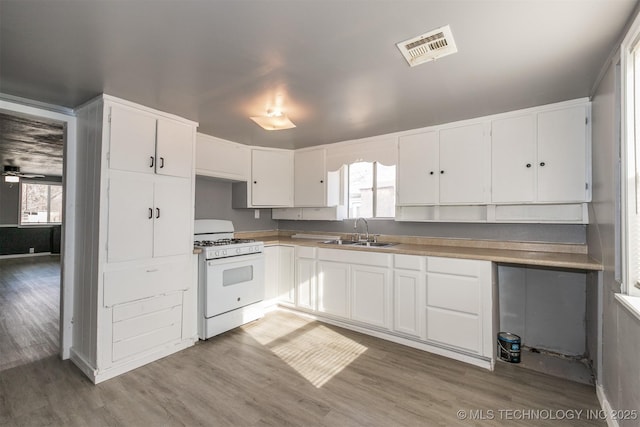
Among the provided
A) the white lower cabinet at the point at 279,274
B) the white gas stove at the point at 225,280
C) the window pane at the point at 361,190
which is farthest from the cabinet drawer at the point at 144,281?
the window pane at the point at 361,190

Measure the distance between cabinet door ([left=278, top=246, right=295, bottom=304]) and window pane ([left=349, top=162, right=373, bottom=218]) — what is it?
39.2 inches

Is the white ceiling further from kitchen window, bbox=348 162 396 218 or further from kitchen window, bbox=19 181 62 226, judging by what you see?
kitchen window, bbox=19 181 62 226

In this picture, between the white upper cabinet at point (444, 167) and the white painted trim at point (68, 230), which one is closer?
the white painted trim at point (68, 230)

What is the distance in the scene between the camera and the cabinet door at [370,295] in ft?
10.2

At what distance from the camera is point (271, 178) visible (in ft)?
13.8

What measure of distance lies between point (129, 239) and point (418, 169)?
2861 millimetres

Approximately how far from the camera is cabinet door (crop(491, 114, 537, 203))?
2670 mm

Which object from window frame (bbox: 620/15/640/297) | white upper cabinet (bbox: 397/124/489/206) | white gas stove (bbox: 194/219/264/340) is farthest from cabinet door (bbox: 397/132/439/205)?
white gas stove (bbox: 194/219/264/340)

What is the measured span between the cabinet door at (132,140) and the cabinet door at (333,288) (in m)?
2.07

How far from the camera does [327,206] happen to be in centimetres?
408

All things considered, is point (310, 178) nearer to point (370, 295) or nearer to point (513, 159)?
point (370, 295)

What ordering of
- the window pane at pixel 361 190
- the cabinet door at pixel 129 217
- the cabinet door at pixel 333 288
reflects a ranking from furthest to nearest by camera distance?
Answer: the window pane at pixel 361 190, the cabinet door at pixel 333 288, the cabinet door at pixel 129 217

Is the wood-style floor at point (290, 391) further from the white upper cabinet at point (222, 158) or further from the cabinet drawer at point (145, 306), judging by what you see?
the white upper cabinet at point (222, 158)

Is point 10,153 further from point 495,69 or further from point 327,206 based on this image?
point 495,69
